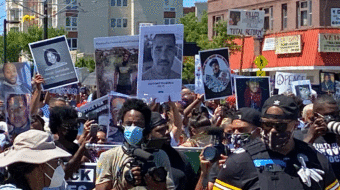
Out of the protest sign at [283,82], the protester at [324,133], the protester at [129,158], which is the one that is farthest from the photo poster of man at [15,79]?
the protest sign at [283,82]

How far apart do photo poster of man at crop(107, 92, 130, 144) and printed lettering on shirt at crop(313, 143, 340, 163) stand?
2167 mm

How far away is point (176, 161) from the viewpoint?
625 cm

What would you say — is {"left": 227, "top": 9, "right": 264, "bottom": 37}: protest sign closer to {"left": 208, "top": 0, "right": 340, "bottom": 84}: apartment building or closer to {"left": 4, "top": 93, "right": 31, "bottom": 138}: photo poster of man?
{"left": 208, "top": 0, "right": 340, "bottom": 84}: apartment building

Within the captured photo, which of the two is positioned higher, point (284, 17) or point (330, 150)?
point (284, 17)

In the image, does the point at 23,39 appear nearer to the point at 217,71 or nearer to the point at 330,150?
the point at 217,71

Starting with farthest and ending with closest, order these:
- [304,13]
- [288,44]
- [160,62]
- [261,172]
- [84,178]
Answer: [288,44]
[304,13]
[160,62]
[84,178]
[261,172]

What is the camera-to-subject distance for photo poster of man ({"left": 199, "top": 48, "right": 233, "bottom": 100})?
11531mm

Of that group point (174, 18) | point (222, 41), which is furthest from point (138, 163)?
point (174, 18)

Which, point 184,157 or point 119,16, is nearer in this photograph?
point 184,157

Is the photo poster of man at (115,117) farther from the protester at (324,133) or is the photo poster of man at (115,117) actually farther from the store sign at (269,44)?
the store sign at (269,44)

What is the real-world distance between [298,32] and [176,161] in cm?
3924

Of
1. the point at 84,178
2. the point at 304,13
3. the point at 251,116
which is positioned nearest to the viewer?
the point at 251,116

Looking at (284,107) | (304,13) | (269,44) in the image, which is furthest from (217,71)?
(269,44)

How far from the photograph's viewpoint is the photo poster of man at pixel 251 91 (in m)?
11.5
